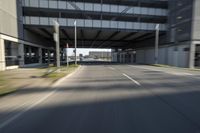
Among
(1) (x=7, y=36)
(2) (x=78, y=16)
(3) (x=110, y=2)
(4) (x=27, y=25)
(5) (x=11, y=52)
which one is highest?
(3) (x=110, y=2)

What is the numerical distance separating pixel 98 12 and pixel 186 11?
16.4m

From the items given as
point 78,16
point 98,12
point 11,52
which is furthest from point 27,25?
point 98,12

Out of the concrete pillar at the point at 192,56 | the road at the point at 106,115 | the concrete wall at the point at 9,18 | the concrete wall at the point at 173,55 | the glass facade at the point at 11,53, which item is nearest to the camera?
the road at the point at 106,115

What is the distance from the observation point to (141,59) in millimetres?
50781

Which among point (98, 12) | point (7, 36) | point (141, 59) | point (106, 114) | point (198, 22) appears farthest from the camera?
point (141, 59)

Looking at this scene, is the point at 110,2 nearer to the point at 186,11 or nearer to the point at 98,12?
the point at 98,12

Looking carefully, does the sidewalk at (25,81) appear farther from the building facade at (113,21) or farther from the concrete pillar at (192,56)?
the concrete pillar at (192,56)

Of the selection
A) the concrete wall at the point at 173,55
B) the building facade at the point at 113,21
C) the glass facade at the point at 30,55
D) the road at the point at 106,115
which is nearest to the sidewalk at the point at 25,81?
the road at the point at 106,115

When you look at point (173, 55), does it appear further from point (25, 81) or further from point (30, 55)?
point (25, 81)

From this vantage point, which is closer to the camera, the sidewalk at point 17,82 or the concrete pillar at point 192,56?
the sidewalk at point 17,82

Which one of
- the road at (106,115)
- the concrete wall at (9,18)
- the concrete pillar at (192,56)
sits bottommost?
the road at (106,115)

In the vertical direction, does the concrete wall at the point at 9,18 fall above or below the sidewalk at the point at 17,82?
above

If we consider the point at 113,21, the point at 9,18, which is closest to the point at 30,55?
the point at 9,18

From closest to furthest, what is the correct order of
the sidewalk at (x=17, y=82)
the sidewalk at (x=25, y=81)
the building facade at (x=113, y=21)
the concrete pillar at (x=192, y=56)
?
1. the sidewalk at (x=17, y=82)
2. the sidewalk at (x=25, y=81)
3. the building facade at (x=113, y=21)
4. the concrete pillar at (x=192, y=56)
